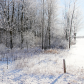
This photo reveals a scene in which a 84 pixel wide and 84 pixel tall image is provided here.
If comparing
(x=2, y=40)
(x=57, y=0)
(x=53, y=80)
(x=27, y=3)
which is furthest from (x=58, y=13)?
(x=53, y=80)

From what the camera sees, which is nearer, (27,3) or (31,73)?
(31,73)

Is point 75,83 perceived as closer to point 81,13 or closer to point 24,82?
point 24,82

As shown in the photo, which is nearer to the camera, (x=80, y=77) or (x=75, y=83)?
(x=75, y=83)

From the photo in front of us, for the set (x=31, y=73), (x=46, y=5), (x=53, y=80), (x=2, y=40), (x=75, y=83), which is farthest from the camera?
(x=2, y=40)

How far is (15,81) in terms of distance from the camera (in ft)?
11.7

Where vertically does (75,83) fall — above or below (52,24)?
below

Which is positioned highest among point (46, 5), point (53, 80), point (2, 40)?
point (46, 5)

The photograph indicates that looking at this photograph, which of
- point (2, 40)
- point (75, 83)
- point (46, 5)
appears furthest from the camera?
point (2, 40)

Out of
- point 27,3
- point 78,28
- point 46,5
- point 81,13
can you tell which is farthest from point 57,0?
point 78,28

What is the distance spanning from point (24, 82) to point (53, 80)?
1.46 m

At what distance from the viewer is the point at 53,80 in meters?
3.72

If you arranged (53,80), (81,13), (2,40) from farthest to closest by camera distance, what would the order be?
1. (81,13)
2. (2,40)
3. (53,80)

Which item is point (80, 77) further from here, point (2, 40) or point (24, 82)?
point (2, 40)

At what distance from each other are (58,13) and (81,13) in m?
8.28
